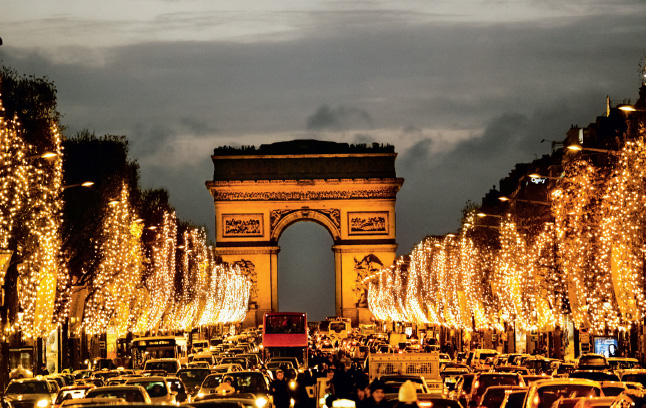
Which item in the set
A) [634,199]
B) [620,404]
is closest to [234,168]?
[634,199]

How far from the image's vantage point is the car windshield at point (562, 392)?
22094 mm

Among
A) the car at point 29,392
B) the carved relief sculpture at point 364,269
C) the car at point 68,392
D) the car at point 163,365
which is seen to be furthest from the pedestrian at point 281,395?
the carved relief sculpture at point 364,269

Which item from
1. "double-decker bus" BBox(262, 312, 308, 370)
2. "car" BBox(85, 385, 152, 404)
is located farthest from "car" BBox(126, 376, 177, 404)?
"double-decker bus" BBox(262, 312, 308, 370)

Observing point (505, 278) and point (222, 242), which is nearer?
point (505, 278)

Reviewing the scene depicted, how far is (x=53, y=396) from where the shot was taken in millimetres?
33969

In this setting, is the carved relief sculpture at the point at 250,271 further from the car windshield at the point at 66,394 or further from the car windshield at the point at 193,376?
the car windshield at the point at 66,394

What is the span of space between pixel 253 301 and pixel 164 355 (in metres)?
87.0

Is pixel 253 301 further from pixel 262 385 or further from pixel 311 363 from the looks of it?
pixel 262 385

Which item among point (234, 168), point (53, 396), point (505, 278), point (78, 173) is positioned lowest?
point (53, 396)

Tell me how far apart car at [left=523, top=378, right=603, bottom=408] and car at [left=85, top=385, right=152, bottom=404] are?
590 cm

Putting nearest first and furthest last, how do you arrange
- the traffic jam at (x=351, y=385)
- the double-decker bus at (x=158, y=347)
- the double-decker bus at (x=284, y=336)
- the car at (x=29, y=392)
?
the traffic jam at (x=351, y=385), the car at (x=29, y=392), the double-decker bus at (x=158, y=347), the double-decker bus at (x=284, y=336)

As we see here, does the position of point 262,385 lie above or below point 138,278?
below

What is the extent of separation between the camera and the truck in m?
31.4

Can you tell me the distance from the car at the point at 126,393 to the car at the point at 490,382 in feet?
32.1
